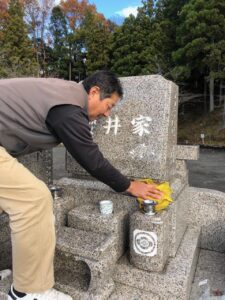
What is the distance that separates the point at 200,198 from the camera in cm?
325

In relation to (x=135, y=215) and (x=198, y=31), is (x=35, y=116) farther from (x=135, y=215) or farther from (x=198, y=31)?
(x=198, y=31)

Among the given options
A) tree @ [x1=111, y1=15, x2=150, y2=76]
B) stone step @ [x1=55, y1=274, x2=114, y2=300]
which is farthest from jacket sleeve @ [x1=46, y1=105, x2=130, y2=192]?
tree @ [x1=111, y1=15, x2=150, y2=76]

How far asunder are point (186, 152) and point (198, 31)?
1407 centimetres

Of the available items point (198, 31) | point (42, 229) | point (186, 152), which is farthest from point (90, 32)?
point (42, 229)

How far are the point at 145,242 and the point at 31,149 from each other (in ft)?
3.54

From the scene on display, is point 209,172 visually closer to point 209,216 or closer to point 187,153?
point 209,216

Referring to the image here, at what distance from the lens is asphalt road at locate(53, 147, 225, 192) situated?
7668 millimetres

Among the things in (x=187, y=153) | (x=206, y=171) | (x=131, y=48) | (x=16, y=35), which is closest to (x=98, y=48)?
(x=131, y=48)

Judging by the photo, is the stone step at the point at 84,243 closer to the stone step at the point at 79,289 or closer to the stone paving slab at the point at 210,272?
the stone step at the point at 79,289

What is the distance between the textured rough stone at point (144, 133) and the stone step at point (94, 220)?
0.42m

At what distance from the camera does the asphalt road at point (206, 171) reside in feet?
25.2

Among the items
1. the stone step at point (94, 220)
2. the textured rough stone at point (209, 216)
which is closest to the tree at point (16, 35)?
the textured rough stone at point (209, 216)

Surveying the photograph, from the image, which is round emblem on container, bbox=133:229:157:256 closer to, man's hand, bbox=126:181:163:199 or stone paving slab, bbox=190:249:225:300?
man's hand, bbox=126:181:163:199

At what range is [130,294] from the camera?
223cm
